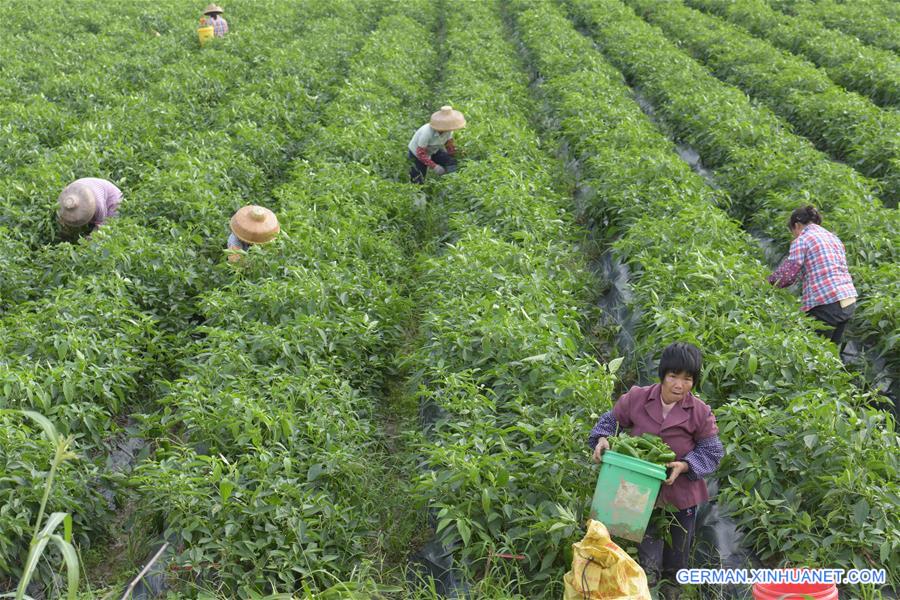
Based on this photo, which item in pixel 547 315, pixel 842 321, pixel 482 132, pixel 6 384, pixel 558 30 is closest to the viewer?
pixel 6 384

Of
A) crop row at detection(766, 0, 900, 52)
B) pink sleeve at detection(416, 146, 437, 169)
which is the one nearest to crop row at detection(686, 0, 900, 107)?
crop row at detection(766, 0, 900, 52)

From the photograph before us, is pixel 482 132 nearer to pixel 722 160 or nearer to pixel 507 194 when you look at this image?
pixel 507 194

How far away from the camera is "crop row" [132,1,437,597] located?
140 inches

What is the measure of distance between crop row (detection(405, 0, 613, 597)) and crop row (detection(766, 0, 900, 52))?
1080cm

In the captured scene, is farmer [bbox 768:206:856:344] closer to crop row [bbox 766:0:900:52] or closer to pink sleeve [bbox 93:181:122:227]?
pink sleeve [bbox 93:181:122:227]

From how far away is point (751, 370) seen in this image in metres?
4.38

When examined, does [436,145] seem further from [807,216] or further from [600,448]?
[600,448]

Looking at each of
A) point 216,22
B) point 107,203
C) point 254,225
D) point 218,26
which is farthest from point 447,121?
point 216,22

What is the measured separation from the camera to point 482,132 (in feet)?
28.3

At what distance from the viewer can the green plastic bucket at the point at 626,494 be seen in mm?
3383

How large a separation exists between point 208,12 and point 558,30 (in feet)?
24.3

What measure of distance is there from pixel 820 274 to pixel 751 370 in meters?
1.43

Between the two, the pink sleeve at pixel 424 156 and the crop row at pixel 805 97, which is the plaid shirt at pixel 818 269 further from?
the pink sleeve at pixel 424 156

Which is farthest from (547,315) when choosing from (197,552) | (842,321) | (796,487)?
(197,552)
